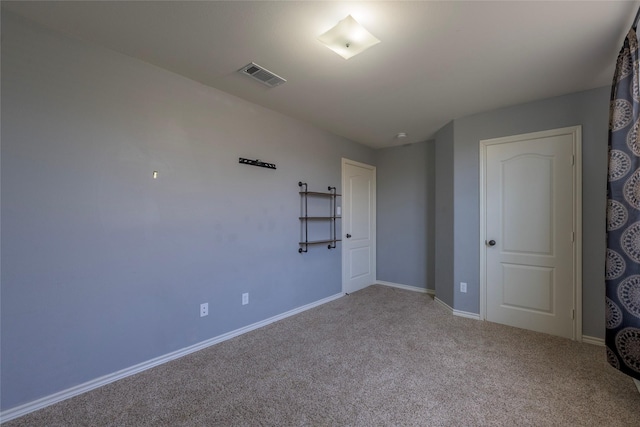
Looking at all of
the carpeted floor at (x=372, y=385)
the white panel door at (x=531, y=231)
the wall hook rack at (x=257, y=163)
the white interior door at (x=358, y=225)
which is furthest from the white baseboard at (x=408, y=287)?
the wall hook rack at (x=257, y=163)

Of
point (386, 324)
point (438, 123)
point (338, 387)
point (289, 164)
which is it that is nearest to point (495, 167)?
point (438, 123)

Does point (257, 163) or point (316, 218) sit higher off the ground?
point (257, 163)

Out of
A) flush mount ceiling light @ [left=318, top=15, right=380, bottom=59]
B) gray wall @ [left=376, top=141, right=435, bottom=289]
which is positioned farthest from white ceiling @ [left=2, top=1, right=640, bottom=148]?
gray wall @ [left=376, top=141, right=435, bottom=289]

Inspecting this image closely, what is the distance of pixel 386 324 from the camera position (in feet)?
9.68

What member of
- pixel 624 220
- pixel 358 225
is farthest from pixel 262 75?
pixel 624 220

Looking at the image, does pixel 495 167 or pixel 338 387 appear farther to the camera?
pixel 495 167

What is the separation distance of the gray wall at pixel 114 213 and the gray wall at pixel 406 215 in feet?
7.81

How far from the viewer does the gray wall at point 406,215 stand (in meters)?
4.18

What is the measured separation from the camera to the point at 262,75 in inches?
88.6

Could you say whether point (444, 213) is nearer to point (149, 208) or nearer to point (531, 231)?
point (531, 231)

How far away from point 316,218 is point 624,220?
275 centimetres

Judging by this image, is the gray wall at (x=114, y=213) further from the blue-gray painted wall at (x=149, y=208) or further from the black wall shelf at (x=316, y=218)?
the black wall shelf at (x=316, y=218)

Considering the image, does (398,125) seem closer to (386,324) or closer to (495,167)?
(495,167)

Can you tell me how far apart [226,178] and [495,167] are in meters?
2.96
